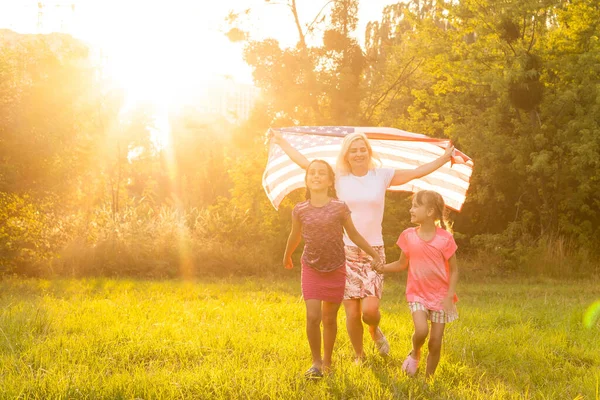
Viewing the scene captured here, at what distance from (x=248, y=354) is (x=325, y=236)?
1618mm

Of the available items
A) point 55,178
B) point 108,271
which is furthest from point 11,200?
point 108,271

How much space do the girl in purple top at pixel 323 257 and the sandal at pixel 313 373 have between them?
45mm

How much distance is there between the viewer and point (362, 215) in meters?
6.46

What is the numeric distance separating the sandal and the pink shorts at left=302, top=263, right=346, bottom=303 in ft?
2.10

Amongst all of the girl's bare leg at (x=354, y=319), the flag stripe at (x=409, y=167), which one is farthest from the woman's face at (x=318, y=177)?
the flag stripe at (x=409, y=167)

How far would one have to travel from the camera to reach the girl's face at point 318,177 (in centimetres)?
621

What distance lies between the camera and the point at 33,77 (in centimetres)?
1903

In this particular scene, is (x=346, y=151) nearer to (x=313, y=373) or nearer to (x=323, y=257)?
(x=323, y=257)

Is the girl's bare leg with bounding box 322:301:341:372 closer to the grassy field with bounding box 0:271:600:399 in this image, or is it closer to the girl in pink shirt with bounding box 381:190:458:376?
the grassy field with bounding box 0:271:600:399

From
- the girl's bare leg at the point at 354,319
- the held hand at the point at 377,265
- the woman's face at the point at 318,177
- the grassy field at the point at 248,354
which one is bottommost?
the grassy field at the point at 248,354

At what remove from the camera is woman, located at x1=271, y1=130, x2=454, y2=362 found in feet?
21.1

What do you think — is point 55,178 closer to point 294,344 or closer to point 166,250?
point 166,250

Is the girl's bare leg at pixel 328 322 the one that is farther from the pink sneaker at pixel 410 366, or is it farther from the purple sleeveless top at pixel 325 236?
the pink sneaker at pixel 410 366

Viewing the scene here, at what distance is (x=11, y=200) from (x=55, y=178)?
1.35 meters
